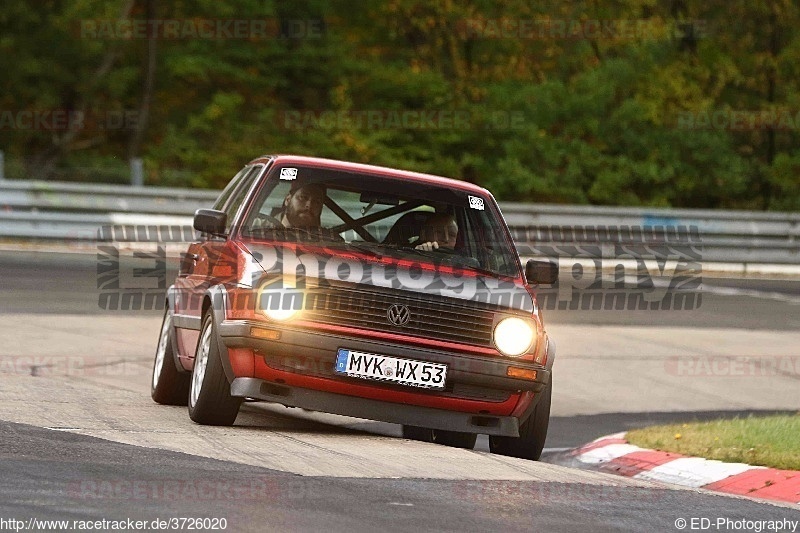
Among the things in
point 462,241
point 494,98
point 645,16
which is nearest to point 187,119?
point 494,98

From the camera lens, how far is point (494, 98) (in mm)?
31578

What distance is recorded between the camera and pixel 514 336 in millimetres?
8445

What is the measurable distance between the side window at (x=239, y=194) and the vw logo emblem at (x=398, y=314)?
5.02ft

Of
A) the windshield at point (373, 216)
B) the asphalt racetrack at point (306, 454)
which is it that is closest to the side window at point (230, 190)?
the windshield at point (373, 216)

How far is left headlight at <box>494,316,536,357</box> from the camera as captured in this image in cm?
841

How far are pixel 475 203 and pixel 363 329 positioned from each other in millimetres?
1773

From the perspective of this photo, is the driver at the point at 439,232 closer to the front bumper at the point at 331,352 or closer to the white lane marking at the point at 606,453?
the front bumper at the point at 331,352

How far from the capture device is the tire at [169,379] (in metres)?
9.89

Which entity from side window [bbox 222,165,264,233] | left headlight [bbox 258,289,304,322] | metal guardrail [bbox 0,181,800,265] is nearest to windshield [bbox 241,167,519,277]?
side window [bbox 222,165,264,233]

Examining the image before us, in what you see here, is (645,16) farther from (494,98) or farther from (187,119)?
(187,119)

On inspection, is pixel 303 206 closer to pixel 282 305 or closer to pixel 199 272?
pixel 199 272

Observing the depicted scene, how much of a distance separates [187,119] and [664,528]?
2769 centimetres

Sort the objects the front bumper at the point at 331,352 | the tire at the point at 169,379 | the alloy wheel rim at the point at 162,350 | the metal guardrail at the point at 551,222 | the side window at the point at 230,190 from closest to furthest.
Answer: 1. the front bumper at the point at 331,352
2. the tire at the point at 169,379
3. the alloy wheel rim at the point at 162,350
4. the side window at the point at 230,190
5. the metal guardrail at the point at 551,222

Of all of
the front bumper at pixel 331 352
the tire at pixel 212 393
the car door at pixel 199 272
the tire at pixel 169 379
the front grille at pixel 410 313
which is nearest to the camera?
the front bumper at pixel 331 352
